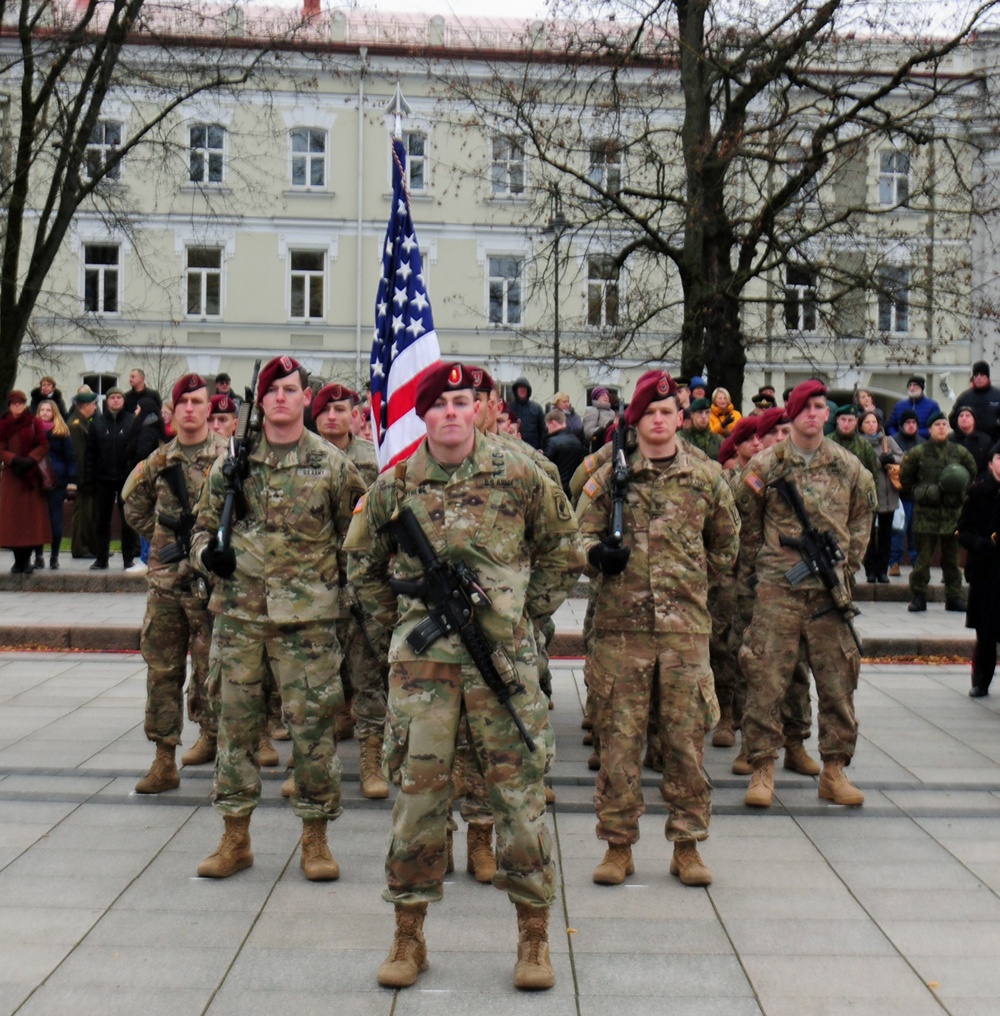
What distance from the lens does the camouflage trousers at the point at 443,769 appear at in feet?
15.9

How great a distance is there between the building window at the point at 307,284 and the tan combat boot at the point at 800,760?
104 feet

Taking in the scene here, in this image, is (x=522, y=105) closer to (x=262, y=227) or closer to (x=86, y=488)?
(x=86, y=488)

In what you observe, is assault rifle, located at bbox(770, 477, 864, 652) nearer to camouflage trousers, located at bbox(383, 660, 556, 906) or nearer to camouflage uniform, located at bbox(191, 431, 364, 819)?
camouflage uniform, located at bbox(191, 431, 364, 819)

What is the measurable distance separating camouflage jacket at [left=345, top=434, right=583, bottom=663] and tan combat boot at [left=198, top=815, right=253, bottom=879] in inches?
55.9

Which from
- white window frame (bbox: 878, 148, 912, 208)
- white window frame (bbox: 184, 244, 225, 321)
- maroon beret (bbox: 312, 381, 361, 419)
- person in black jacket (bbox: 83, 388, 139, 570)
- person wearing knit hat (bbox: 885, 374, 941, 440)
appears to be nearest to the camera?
maroon beret (bbox: 312, 381, 361, 419)

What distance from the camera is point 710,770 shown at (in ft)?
26.2


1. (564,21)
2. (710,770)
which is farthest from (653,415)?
(564,21)

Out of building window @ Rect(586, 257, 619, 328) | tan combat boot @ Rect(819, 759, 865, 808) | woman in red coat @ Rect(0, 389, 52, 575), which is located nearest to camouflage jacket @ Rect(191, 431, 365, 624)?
tan combat boot @ Rect(819, 759, 865, 808)

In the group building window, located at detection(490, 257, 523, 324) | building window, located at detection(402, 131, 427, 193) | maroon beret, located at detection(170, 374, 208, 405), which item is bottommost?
maroon beret, located at detection(170, 374, 208, 405)

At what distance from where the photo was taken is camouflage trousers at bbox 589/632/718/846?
233 inches

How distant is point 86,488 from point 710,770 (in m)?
11.1

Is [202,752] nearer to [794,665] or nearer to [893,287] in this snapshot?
[794,665]

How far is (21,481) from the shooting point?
15.3m

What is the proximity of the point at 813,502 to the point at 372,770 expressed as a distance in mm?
2761
